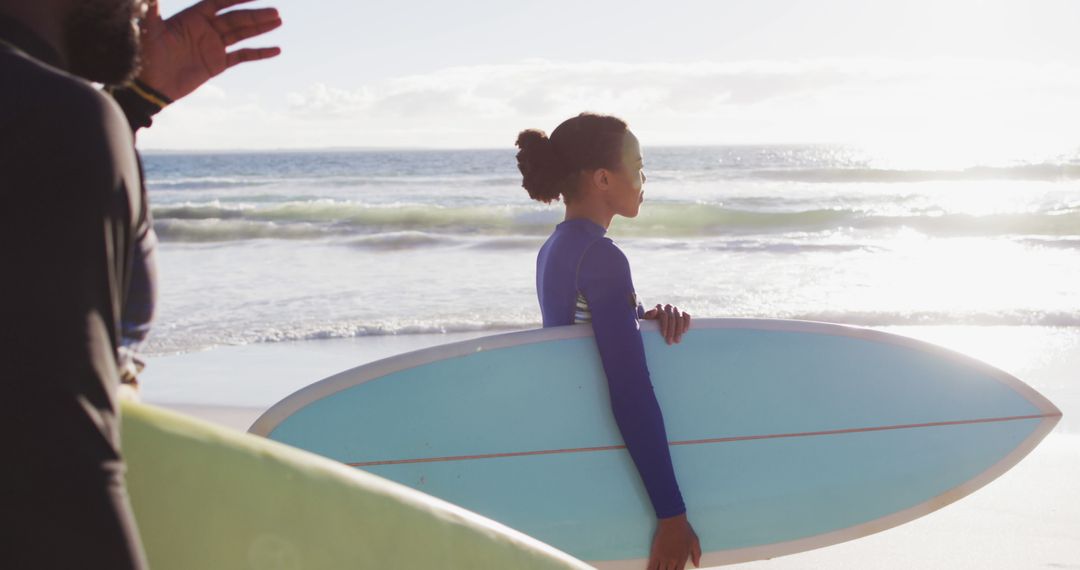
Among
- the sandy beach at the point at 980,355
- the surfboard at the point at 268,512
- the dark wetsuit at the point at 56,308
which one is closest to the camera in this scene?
the dark wetsuit at the point at 56,308

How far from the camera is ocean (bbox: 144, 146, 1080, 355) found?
678cm

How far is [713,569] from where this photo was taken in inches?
123

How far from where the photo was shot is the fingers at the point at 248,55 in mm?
1403

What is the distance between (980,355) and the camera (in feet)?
18.4

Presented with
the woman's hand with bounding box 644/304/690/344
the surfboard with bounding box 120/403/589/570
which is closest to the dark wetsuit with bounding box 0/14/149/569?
the surfboard with bounding box 120/403/589/570

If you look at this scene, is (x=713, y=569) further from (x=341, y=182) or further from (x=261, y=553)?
(x=341, y=182)

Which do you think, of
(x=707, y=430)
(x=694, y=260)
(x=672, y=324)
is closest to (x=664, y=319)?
(x=672, y=324)

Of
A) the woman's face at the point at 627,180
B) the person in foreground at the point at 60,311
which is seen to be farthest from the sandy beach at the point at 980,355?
the person in foreground at the point at 60,311

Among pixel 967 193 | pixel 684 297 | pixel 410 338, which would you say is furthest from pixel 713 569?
pixel 967 193

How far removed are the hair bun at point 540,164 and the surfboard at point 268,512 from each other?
1206 millimetres

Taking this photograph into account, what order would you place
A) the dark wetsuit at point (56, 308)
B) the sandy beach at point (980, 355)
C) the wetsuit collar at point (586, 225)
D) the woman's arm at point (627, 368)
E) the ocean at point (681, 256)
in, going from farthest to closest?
1. the ocean at point (681, 256)
2. the sandy beach at point (980, 355)
3. the wetsuit collar at point (586, 225)
4. the woman's arm at point (627, 368)
5. the dark wetsuit at point (56, 308)

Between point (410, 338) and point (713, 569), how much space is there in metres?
3.37

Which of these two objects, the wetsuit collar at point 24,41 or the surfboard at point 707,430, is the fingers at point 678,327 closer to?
the surfboard at point 707,430

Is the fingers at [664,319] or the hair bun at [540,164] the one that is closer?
the hair bun at [540,164]
